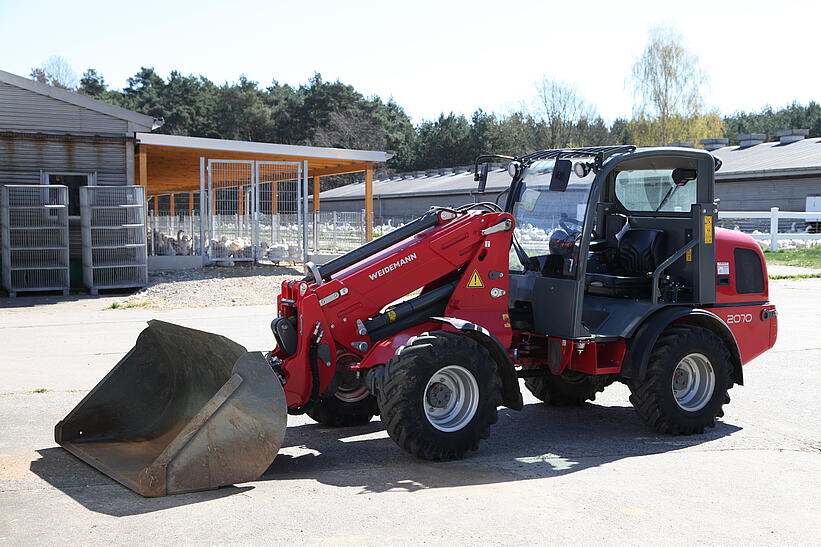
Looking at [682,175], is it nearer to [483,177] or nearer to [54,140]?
[483,177]

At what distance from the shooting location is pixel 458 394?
6.36 m

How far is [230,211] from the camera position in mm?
23984

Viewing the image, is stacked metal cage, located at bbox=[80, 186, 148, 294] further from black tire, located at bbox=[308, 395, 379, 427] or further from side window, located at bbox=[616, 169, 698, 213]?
side window, located at bbox=[616, 169, 698, 213]

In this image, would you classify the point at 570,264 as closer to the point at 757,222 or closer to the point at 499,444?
the point at 499,444

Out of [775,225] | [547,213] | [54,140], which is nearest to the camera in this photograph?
[547,213]

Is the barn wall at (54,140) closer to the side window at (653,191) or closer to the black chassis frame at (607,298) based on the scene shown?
the black chassis frame at (607,298)

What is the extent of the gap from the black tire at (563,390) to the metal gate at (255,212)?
15.1 meters

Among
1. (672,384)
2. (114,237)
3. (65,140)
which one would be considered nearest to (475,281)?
(672,384)

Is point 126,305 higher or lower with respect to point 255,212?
lower

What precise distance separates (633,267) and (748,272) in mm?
1152

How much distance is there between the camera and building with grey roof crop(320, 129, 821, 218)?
117ft

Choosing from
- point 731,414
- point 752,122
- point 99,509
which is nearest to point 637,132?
point 752,122

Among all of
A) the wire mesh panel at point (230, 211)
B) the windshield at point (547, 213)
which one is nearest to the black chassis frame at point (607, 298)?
the windshield at point (547, 213)

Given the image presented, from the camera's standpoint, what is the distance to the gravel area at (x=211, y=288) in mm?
17766
